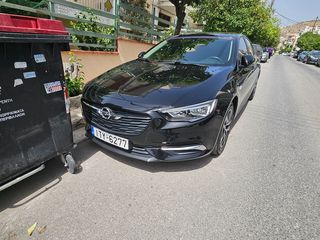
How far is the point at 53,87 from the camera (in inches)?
92.6

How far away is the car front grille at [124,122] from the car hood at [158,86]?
0.10m

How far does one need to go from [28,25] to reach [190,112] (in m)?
1.67

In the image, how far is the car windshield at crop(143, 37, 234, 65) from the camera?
3547mm

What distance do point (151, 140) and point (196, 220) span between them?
0.87 metres

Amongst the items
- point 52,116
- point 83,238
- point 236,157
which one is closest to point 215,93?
point 236,157

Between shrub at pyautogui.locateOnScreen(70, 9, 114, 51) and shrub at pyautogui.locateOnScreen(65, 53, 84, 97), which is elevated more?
shrub at pyautogui.locateOnScreen(70, 9, 114, 51)

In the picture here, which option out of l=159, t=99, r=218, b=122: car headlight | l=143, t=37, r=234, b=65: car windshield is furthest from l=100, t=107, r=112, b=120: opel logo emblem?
l=143, t=37, r=234, b=65: car windshield

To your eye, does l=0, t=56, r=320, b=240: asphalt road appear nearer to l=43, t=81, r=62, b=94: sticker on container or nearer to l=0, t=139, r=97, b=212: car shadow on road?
l=0, t=139, r=97, b=212: car shadow on road

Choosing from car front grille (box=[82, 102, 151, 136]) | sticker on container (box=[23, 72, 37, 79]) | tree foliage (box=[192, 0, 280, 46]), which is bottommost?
car front grille (box=[82, 102, 151, 136])

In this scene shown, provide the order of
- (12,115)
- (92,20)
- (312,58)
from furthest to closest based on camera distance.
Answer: (312,58)
(92,20)
(12,115)

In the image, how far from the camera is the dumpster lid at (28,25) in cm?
184

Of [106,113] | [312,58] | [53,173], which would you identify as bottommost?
[312,58]

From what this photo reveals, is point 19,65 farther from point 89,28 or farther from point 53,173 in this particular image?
point 89,28

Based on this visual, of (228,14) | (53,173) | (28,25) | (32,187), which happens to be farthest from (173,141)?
(228,14)
